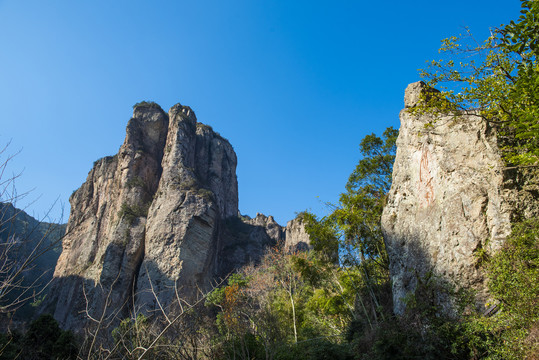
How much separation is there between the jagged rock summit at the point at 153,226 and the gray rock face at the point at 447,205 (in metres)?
16.8

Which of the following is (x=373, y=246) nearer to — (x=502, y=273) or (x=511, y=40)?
(x=502, y=273)

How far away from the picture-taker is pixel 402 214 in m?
12.8

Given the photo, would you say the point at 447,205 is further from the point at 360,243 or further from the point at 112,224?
the point at 112,224

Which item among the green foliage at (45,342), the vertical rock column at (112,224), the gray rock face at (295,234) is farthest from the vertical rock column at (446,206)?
the gray rock face at (295,234)

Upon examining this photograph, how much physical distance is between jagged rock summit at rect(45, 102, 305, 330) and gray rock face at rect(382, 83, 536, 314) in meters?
16.8

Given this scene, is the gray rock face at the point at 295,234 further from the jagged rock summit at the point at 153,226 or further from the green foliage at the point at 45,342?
the green foliage at the point at 45,342

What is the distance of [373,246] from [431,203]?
15.9 feet

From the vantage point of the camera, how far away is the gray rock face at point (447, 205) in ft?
29.6

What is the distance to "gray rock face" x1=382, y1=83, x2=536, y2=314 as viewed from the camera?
9.02 metres

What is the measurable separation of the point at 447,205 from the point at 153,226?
29516 mm

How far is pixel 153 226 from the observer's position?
111ft

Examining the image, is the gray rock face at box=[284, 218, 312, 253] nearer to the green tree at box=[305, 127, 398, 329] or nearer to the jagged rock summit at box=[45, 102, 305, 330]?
the jagged rock summit at box=[45, 102, 305, 330]

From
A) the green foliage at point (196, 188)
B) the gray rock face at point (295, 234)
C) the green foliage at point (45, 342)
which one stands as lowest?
the green foliage at point (45, 342)

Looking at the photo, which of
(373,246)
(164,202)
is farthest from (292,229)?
(373,246)
